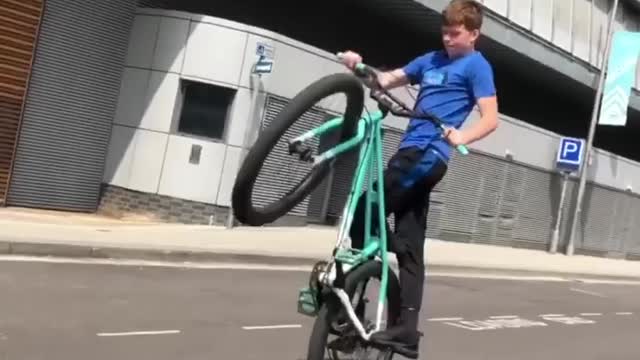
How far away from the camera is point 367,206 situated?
487cm

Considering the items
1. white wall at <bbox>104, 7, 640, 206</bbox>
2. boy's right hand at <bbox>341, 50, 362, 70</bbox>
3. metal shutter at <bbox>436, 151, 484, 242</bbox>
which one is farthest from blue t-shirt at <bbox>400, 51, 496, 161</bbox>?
metal shutter at <bbox>436, 151, 484, 242</bbox>

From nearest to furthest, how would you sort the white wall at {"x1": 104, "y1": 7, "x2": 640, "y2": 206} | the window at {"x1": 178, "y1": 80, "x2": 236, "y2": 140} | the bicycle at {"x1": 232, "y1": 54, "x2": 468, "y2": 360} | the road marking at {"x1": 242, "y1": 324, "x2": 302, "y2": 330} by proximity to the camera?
the bicycle at {"x1": 232, "y1": 54, "x2": 468, "y2": 360} < the road marking at {"x1": 242, "y1": 324, "x2": 302, "y2": 330} < the white wall at {"x1": 104, "y1": 7, "x2": 640, "y2": 206} < the window at {"x1": 178, "y1": 80, "x2": 236, "y2": 140}

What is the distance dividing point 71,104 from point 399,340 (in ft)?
44.0

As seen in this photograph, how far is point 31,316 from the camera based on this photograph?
737 centimetres

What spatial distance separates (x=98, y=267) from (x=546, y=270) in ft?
42.9

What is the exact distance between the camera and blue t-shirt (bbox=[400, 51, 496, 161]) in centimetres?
491

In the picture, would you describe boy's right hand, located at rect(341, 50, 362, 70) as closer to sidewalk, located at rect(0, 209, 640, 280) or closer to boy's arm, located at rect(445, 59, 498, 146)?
boy's arm, located at rect(445, 59, 498, 146)

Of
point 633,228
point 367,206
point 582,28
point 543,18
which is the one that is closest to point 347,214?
point 367,206

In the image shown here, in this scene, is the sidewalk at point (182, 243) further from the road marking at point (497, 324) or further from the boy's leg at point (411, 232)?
the boy's leg at point (411, 232)

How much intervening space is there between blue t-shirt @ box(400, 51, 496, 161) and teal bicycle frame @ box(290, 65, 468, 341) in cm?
20

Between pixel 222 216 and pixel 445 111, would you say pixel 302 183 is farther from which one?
pixel 222 216

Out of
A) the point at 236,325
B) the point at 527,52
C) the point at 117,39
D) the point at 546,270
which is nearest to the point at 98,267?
the point at 236,325

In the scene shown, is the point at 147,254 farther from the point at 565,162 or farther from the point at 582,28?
the point at 582,28

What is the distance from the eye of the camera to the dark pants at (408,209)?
4.94 metres
